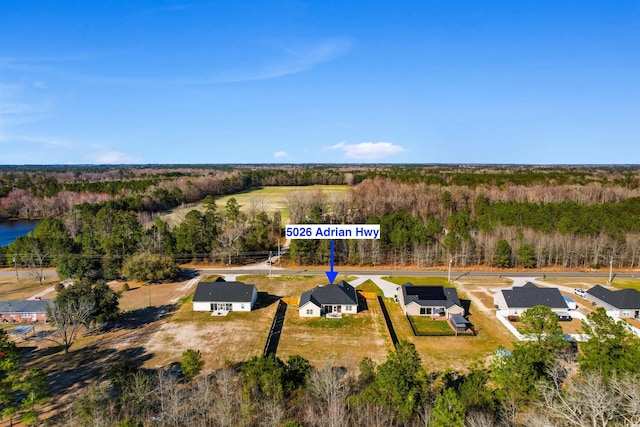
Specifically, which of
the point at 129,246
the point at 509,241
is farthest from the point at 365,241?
the point at 129,246

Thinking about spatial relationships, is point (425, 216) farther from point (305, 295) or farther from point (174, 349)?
point (174, 349)

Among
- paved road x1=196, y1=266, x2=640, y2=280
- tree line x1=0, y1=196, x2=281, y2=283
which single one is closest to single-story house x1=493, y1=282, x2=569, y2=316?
paved road x1=196, y1=266, x2=640, y2=280

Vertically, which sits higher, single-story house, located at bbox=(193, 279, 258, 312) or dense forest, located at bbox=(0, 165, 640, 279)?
dense forest, located at bbox=(0, 165, 640, 279)

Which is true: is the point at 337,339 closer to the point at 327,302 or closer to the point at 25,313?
the point at 327,302

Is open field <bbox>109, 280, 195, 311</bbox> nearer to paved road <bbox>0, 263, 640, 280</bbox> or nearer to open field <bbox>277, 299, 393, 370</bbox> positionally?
paved road <bbox>0, 263, 640, 280</bbox>

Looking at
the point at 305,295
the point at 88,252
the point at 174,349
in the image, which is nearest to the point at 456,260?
the point at 305,295

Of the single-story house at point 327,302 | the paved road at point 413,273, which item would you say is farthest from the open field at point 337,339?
the paved road at point 413,273
